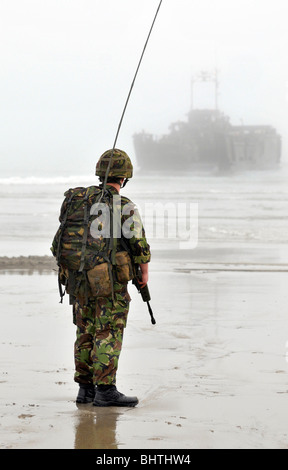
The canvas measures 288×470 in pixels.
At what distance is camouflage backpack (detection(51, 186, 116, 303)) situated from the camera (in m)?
4.05

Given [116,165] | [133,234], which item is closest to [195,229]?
[116,165]

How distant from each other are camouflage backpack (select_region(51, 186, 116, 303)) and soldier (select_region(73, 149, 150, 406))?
7 centimetres

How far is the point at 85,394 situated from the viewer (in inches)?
165

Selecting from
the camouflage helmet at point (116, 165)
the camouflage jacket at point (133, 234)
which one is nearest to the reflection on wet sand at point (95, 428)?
the camouflage jacket at point (133, 234)

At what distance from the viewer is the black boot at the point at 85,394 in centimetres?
418

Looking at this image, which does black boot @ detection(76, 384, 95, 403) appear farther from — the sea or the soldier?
the sea

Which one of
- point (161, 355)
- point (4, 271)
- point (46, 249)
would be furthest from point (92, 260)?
point (46, 249)

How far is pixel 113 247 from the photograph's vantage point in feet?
13.3

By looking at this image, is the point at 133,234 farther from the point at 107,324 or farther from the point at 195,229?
the point at 195,229

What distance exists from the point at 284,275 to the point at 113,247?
6359 millimetres

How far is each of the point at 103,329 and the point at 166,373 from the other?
849 millimetres

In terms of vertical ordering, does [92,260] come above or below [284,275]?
above
